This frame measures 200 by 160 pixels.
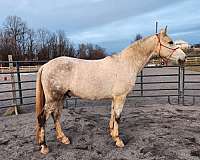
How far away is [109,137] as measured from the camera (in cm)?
397

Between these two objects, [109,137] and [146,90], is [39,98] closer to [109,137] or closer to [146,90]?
[109,137]

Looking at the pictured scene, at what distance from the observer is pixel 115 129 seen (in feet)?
12.1

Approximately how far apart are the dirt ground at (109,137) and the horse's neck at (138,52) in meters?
1.18

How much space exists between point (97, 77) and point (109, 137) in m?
1.10

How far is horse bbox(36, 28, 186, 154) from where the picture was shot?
3.48m

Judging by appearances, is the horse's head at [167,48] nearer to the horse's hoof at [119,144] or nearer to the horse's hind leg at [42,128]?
the horse's hoof at [119,144]

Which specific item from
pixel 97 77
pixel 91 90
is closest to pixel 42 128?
pixel 91 90

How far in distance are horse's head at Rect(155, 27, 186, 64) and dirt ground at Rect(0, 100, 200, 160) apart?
1297 mm

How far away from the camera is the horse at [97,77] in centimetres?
348

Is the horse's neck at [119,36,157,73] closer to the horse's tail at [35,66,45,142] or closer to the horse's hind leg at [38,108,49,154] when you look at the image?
the horse's tail at [35,66,45,142]

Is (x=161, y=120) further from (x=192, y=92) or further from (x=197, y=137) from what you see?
(x=192, y=92)

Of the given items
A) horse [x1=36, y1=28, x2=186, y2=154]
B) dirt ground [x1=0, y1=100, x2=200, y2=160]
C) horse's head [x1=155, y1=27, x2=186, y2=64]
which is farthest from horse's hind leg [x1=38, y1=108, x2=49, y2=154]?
horse's head [x1=155, y1=27, x2=186, y2=64]

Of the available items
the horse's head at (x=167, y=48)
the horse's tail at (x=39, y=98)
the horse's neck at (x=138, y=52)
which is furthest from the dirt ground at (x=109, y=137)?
the horse's head at (x=167, y=48)

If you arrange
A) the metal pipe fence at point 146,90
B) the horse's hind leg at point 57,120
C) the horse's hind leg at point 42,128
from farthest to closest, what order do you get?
the metal pipe fence at point 146,90, the horse's hind leg at point 57,120, the horse's hind leg at point 42,128
